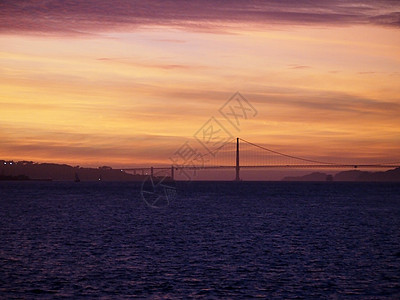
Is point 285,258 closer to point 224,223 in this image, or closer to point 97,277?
point 97,277

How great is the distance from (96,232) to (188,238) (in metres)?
9.34

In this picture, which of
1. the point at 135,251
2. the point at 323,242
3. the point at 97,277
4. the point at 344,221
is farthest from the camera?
the point at 344,221

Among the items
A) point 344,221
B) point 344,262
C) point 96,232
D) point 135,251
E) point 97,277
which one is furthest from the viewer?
point 344,221

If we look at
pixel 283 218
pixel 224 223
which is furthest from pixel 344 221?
pixel 224 223

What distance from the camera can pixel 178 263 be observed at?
3591cm

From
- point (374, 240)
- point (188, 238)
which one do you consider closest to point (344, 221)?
point (374, 240)

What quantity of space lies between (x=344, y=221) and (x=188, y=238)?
25.6 m

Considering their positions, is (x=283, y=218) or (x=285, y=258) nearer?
(x=285, y=258)

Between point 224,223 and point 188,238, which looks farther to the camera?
point 224,223

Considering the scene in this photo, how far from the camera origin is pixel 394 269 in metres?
34.0

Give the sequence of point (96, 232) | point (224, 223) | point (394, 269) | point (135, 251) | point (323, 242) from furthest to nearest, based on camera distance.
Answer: point (224, 223) → point (96, 232) → point (323, 242) → point (135, 251) → point (394, 269)

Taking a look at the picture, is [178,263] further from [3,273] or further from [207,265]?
[3,273]

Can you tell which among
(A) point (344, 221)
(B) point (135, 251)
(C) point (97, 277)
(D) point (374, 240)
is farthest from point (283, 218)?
(C) point (97, 277)

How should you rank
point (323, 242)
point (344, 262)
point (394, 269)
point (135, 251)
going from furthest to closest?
point (323, 242), point (135, 251), point (344, 262), point (394, 269)
